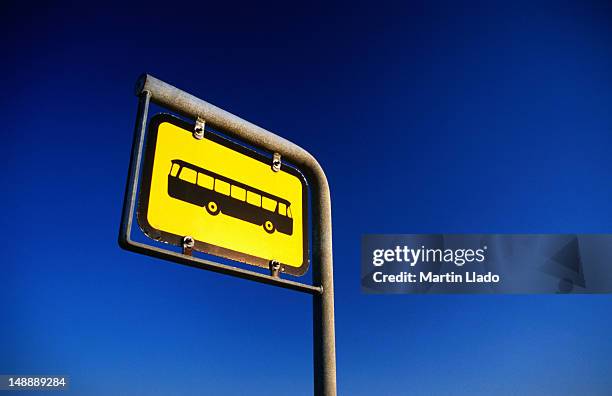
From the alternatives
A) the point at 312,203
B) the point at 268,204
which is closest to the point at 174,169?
the point at 268,204

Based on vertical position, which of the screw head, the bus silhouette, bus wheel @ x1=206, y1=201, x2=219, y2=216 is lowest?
the screw head

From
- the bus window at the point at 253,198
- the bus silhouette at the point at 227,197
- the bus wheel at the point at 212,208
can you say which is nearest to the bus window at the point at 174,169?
the bus silhouette at the point at 227,197

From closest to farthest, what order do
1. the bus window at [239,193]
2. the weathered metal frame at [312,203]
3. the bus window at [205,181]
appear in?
the weathered metal frame at [312,203], the bus window at [205,181], the bus window at [239,193]

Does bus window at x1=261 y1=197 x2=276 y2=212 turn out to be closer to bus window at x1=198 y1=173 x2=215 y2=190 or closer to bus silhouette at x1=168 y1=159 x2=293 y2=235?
bus silhouette at x1=168 y1=159 x2=293 y2=235

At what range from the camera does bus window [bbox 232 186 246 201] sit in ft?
6.07

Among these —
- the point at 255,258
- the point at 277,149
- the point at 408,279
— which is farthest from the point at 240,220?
the point at 408,279

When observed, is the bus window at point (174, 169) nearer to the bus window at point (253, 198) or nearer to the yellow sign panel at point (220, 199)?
the yellow sign panel at point (220, 199)

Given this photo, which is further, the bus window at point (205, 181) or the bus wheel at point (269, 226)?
the bus wheel at point (269, 226)

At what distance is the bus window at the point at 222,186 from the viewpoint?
5.88ft

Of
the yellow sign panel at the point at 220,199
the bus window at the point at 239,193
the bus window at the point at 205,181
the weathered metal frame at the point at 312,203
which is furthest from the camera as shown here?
the bus window at the point at 239,193

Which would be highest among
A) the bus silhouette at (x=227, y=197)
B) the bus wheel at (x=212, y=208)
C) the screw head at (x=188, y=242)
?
the bus silhouette at (x=227, y=197)

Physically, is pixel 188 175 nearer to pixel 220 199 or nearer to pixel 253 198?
pixel 220 199

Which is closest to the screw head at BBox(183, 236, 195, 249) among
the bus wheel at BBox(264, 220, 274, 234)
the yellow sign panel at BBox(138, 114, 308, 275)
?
the yellow sign panel at BBox(138, 114, 308, 275)

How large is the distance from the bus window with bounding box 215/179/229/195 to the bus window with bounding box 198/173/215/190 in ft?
0.08
